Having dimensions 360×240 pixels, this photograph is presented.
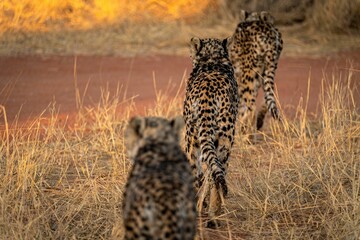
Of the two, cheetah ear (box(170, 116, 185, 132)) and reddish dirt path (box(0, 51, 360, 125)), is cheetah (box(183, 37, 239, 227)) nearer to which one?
cheetah ear (box(170, 116, 185, 132))

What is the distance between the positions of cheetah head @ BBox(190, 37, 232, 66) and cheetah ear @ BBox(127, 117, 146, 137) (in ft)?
8.31

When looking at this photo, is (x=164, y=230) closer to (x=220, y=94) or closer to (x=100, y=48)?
(x=220, y=94)

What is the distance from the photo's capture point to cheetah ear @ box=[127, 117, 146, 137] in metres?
3.61

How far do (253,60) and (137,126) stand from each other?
4780 mm

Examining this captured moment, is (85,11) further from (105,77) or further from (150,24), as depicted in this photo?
(105,77)

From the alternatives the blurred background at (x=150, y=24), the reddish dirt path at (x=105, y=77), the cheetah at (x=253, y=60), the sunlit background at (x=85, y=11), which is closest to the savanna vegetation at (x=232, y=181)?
the cheetah at (x=253, y=60)

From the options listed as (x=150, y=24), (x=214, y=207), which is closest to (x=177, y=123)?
(x=214, y=207)

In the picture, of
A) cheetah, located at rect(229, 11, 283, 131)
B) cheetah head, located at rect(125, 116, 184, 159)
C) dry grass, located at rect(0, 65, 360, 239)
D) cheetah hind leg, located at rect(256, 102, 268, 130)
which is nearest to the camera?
cheetah head, located at rect(125, 116, 184, 159)

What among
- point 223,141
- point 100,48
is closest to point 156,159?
point 223,141

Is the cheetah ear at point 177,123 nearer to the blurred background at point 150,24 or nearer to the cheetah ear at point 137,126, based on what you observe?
the cheetah ear at point 137,126

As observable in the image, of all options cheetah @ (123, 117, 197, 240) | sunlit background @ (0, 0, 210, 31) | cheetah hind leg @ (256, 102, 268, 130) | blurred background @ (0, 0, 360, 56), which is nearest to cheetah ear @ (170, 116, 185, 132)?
cheetah @ (123, 117, 197, 240)

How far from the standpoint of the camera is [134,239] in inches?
132

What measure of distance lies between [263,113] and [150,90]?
365cm

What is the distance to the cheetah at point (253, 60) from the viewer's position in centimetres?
823
